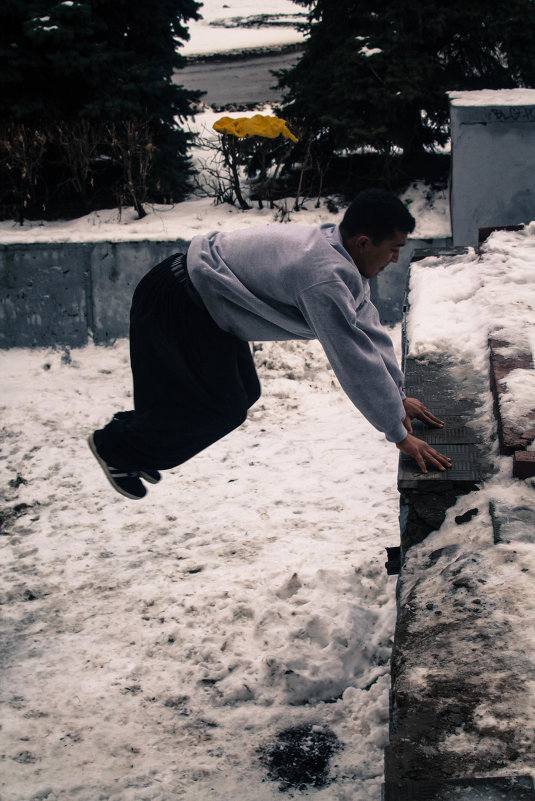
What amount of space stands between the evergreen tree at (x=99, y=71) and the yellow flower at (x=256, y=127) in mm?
787

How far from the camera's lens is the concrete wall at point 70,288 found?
279 inches

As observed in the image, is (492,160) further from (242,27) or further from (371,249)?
(242,27)

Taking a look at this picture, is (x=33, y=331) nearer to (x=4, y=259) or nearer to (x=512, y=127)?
(x=4, y=259)

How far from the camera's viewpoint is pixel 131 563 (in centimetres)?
433

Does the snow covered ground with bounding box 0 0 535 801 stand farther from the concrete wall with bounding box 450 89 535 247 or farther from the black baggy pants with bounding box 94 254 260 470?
the concrete wall with bounding box 450 89 535 247

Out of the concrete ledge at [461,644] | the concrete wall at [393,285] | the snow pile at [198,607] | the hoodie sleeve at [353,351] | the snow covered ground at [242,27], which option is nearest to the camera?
the concrete ledge at [461,644]

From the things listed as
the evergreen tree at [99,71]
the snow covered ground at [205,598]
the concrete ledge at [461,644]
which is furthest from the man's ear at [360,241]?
the evergreen tree at [99,71]

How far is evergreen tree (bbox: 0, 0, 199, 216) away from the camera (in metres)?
7.86

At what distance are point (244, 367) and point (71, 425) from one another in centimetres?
332

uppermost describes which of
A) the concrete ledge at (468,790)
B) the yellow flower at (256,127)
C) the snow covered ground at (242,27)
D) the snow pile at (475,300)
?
the snow covered ground at (242,27)

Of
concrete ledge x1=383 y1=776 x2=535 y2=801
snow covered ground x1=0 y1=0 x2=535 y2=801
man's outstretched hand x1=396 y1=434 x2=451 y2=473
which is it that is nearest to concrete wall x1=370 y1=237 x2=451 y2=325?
snow covered ground x1=0 y1=0 x2=535 y2=801

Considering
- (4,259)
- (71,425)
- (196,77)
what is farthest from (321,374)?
(196,77)

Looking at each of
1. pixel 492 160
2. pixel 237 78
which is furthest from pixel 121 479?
pixel 237 78

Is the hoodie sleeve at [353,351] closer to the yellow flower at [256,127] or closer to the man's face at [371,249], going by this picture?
the man's face at [371,249]
